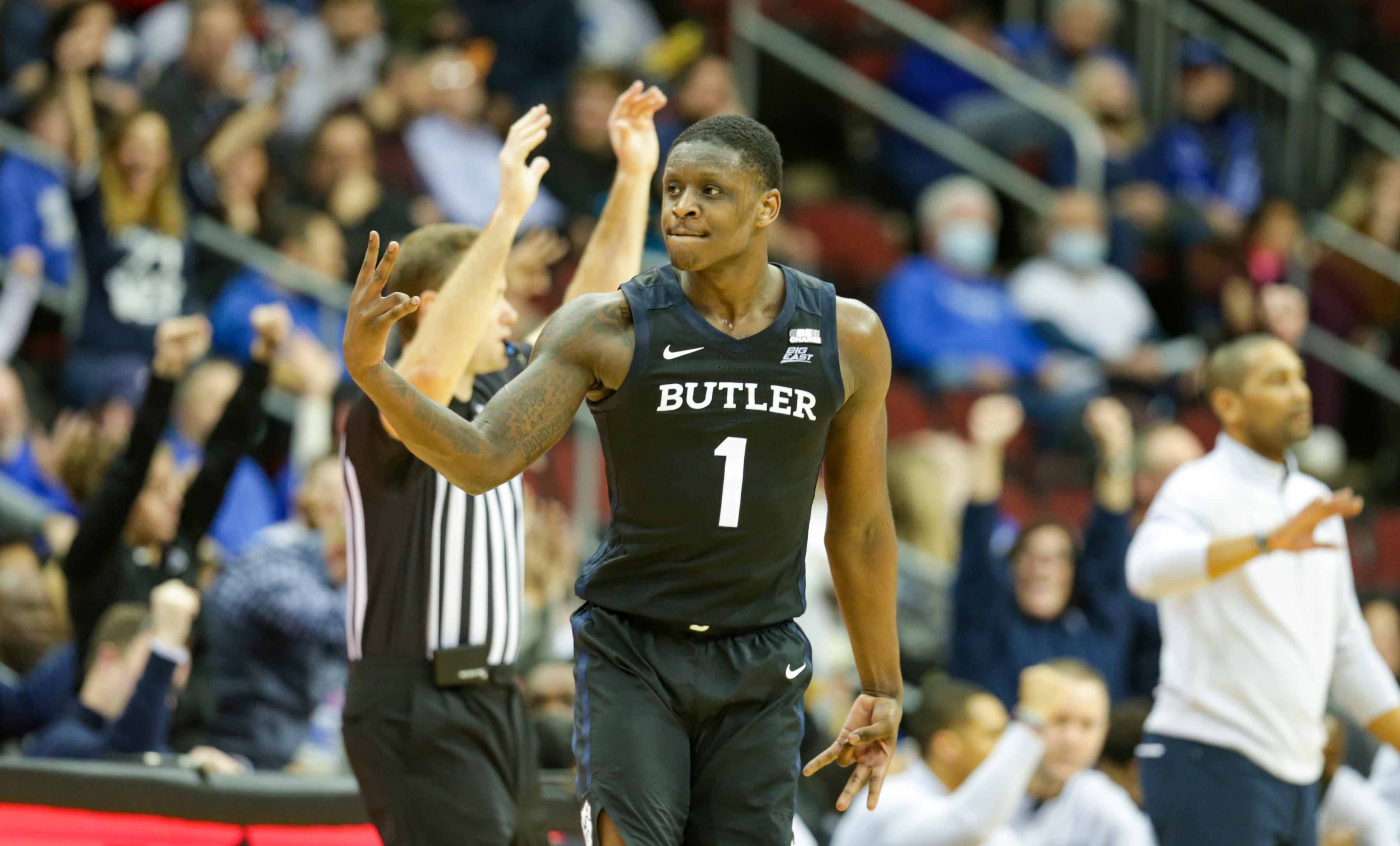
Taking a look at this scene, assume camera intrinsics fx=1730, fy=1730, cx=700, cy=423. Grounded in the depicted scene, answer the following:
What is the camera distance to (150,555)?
22.3 ft

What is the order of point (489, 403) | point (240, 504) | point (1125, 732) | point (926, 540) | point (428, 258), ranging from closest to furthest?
point (489, 403) → point (428, 258) → point (1125, 732) → point (240, 504) → point (926, 540)

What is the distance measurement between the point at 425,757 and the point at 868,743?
128 cm

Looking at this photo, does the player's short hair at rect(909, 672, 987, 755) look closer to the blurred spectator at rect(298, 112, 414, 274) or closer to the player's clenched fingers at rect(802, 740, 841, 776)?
the player's clenched fingers at rect(802, 740, 841, 776)

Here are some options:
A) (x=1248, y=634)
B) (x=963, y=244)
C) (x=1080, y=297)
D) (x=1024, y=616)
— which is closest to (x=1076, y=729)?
(x=1248, y=634)

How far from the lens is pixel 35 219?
9.16 metres

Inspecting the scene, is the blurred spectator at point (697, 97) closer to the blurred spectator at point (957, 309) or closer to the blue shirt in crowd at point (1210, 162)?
the blurred spectator at point (957, 309)

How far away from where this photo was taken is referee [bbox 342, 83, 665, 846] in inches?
176

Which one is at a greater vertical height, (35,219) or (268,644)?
(35,219)

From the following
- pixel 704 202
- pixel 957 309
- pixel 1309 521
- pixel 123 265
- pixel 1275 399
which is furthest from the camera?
pixel 957 309

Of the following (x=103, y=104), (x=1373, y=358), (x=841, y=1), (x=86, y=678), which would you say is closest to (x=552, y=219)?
(x=103, y=104)

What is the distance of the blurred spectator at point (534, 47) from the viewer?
38.3ft

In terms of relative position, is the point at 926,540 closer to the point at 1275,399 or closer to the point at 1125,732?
the point at 1125,732

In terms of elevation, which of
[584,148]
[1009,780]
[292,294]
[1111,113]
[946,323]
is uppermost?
[1111,113]

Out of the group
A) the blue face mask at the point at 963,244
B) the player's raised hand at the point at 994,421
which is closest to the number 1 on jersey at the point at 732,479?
the player's raised hand at the point at 994,421
